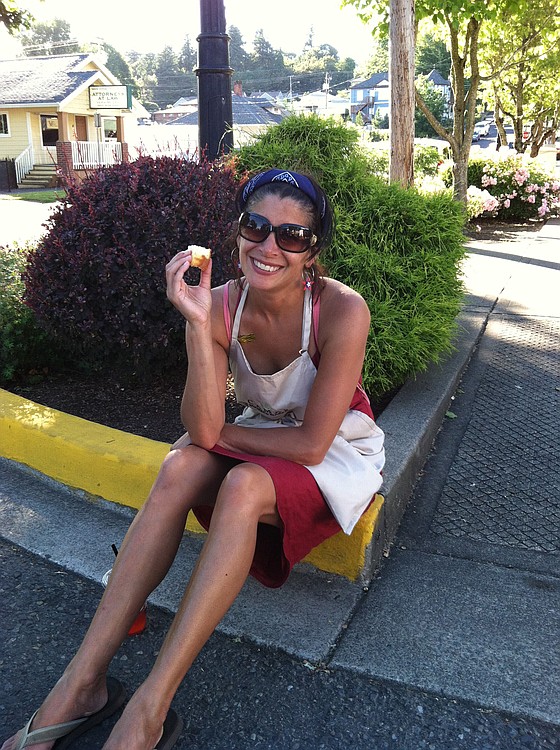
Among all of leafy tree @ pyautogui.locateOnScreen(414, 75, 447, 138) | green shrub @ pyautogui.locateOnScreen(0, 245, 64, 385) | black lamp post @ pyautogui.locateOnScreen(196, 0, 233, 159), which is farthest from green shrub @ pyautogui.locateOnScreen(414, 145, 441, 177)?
leafy tree @ pyautogui.locateOnScreen(414, 75, 447, 138)

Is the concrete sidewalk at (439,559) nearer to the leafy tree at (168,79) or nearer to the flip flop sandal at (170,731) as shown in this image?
the flip flop sandal at (170,731)

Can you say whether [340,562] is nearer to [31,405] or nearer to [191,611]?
[191,611]

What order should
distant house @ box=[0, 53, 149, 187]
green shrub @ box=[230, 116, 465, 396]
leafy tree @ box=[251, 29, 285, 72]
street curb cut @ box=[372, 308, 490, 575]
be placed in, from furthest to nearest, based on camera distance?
1. leafy tree @ box=[251, 29, 285, 72]
2. distant house @ box=[0, 53, 149, 187]
3. green shrub @ box=[230, 116, 465, 396]
4. street curb cut @ box=[372, 308, 490, 575]

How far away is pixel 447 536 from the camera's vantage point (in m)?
3.06

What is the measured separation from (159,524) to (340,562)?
0.79 m

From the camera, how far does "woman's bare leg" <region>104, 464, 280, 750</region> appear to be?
1.92 metres

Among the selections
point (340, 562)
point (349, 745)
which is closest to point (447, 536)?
point (340, 562)

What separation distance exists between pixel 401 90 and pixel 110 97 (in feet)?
108

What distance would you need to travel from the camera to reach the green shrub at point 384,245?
4.08m

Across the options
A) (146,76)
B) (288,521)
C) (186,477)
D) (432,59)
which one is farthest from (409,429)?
(146,76)

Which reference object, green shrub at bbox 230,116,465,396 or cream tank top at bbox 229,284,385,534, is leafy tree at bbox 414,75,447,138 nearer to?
green shrub at bbox 230,116,465,396

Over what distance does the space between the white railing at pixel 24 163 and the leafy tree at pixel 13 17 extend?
73.2 feet

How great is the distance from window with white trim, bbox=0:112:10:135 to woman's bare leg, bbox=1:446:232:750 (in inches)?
1439

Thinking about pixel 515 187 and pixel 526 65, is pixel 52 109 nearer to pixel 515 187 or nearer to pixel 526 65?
pixel 526 65
